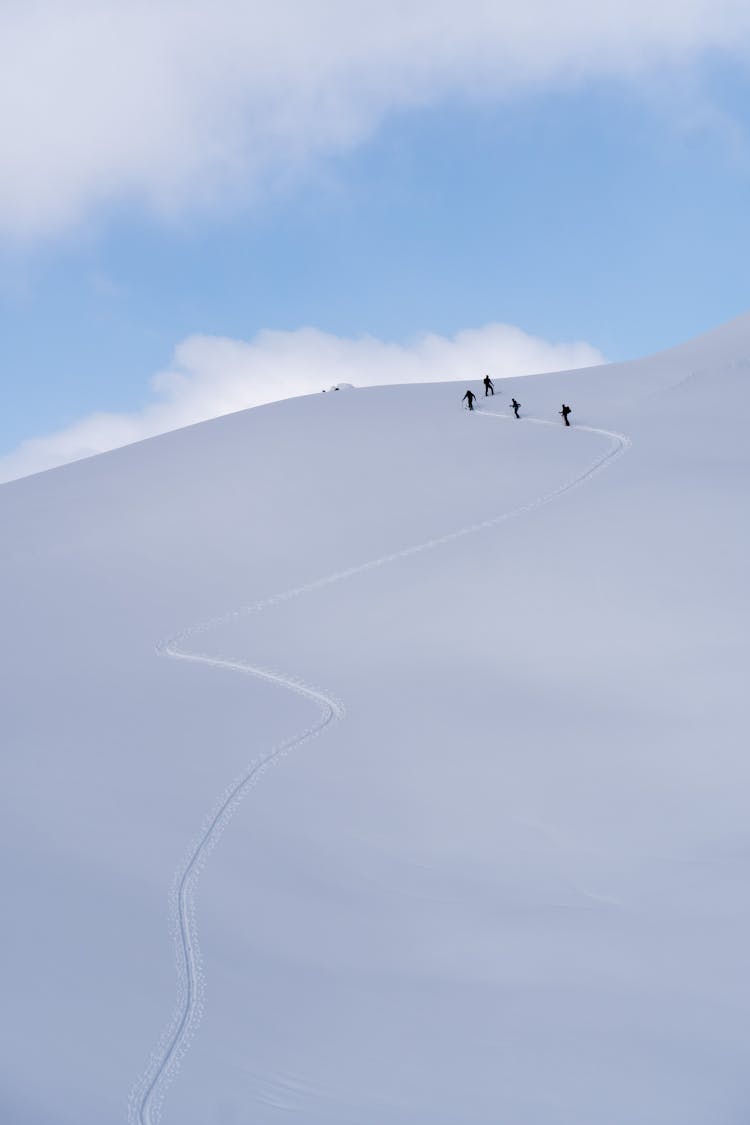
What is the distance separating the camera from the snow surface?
33.9 feet

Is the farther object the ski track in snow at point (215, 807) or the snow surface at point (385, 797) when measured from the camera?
the snow surface at point (385, 797)

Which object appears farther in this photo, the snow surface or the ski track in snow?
the snow surface

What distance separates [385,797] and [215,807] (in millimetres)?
2218

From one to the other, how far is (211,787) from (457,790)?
10.7ft

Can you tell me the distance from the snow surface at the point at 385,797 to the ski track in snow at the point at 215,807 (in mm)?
46

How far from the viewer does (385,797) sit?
15.5 meters

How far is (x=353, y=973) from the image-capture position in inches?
464

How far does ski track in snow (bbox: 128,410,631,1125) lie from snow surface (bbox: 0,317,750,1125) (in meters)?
0.05

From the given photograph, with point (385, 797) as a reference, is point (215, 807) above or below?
above

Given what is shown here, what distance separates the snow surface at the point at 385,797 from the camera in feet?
33.9

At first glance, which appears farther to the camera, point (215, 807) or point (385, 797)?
point (385, 797)

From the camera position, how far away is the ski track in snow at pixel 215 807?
10.1 m

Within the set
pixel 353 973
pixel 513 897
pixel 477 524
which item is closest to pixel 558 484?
pixel 477 524

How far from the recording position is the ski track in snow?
10.1m
